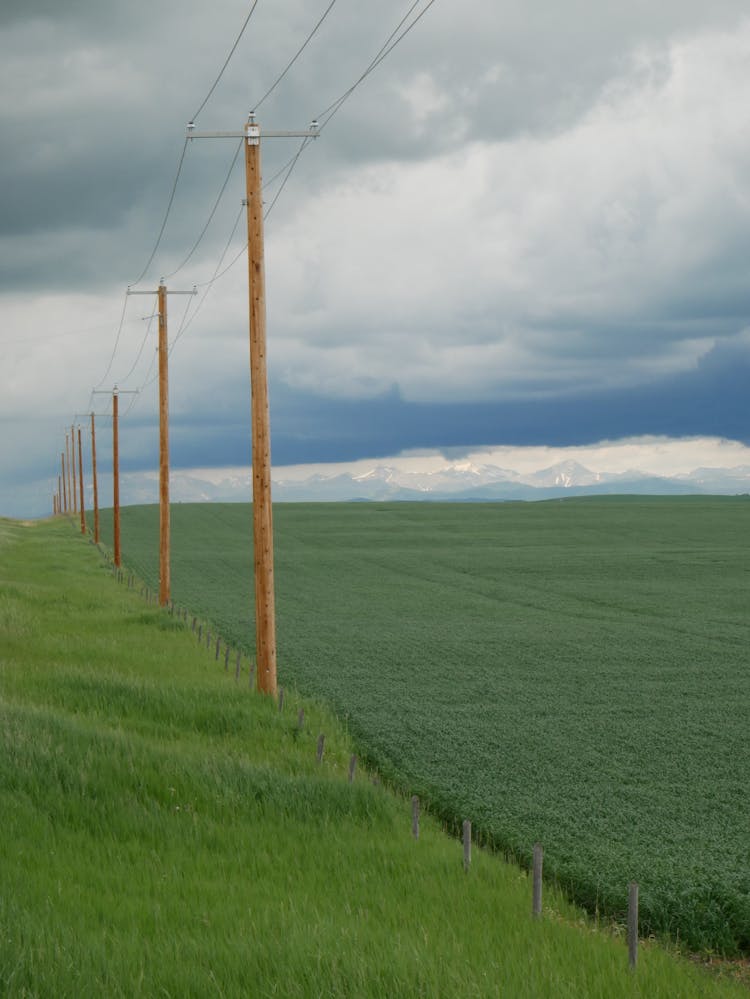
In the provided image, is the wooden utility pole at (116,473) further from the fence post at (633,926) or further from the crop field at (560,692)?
the fence post at (633,926)

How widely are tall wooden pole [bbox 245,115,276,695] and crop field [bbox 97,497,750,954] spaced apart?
1988mm

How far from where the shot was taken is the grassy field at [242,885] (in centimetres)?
816

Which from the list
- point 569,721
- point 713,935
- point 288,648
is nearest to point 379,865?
point 713,935

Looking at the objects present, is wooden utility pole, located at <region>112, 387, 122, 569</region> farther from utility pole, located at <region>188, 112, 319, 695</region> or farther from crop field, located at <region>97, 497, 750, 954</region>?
utility pole, located at <region>188, 112, 319, 695</region>

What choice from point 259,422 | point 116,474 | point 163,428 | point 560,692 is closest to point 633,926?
point 259,422

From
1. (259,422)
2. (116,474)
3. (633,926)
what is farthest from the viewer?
(116,474)

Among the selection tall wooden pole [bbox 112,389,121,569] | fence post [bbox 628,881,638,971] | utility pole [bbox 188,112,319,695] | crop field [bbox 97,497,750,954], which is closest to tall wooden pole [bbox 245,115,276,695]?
utility pole [bbox 188,112,319,695]

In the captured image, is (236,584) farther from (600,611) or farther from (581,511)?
(581,511)

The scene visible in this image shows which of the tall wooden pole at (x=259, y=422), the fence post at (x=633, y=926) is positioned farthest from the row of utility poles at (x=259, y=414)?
the fence post at (x=633, y=926)

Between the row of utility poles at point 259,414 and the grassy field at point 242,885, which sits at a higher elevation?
the row of utility poles at point 259,414

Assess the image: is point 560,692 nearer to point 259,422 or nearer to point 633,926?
point 259,422

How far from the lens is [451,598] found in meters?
44.8

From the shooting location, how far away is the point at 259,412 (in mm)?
20578

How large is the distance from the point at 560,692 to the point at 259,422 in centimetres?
867
